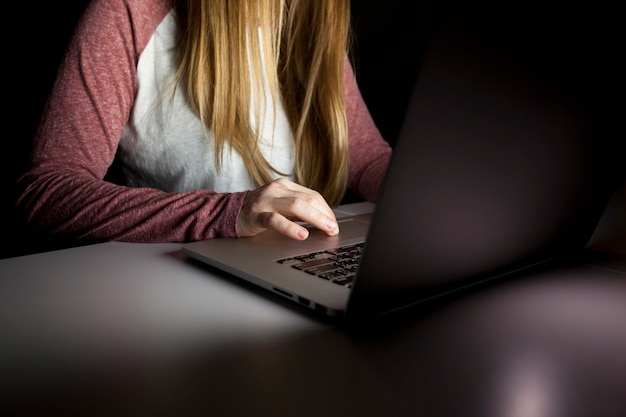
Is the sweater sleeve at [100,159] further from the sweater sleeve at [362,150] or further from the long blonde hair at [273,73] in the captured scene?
the sweater sleeve at [362,150]

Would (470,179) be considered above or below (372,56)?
above

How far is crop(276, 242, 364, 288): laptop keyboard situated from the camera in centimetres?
60

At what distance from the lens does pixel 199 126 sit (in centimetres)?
111

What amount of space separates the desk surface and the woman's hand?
120mm

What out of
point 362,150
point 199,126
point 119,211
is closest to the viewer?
point 119,211

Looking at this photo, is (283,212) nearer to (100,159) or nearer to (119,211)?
(119,211)

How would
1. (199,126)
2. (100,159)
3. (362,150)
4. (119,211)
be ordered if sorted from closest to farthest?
(119,211)
(100,159)
(199,126)
(362,150)

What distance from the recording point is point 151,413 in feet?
1.25

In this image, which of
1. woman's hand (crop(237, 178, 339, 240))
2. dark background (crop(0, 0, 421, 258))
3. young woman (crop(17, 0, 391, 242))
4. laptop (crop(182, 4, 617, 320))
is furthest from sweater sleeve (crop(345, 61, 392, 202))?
laptop (crop(182, 4, 617, 320))

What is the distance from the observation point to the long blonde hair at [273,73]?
1067 mm

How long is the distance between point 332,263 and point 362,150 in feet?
2.55

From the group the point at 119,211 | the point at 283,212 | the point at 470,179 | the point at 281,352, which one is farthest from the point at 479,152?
the point at 119,211

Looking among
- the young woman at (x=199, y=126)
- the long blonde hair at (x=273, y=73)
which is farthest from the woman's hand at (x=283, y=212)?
the long blonde hair at (x=273, y=73)

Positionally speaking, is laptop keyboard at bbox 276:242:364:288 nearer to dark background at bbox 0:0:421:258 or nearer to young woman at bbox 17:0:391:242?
young woman at bbox 17:0:391:242
